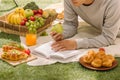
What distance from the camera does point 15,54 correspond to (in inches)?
89.7

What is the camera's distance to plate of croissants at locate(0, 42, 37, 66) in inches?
90.0

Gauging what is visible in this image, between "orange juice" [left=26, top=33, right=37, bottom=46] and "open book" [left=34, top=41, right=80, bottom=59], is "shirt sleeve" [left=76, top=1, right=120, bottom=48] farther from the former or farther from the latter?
"orange juice" [left=26, top=33, right=37, bottom=46]

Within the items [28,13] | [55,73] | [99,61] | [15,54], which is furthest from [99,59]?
[28,13]

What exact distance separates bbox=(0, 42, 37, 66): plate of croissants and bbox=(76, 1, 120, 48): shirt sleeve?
42 centimetres

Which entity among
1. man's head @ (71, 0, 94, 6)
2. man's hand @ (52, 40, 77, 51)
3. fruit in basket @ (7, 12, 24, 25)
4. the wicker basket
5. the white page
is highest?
man's head @ (71, 0, 94, 6)

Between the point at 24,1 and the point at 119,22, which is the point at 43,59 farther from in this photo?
the point at 24,1

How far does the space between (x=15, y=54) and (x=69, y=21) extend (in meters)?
0.71

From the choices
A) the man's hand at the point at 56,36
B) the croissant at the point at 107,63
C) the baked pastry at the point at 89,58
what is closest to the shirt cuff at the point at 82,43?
the man's hand at the point at 56,36

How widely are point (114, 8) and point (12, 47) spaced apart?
838 millimetres

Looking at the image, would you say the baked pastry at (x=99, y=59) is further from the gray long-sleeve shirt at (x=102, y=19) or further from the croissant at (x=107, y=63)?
the gray long-sleeve shirt at (x=102, y=19)

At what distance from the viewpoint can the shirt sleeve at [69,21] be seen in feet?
8.98

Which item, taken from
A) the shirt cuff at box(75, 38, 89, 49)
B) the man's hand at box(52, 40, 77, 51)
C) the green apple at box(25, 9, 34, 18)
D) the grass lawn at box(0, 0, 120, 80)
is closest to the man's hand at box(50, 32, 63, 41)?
the man's hand at box(52, 40, 77, 51)

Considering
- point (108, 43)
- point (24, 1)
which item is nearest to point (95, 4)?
point (108, 43)

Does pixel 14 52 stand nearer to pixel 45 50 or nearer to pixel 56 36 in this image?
pixel 45 50
